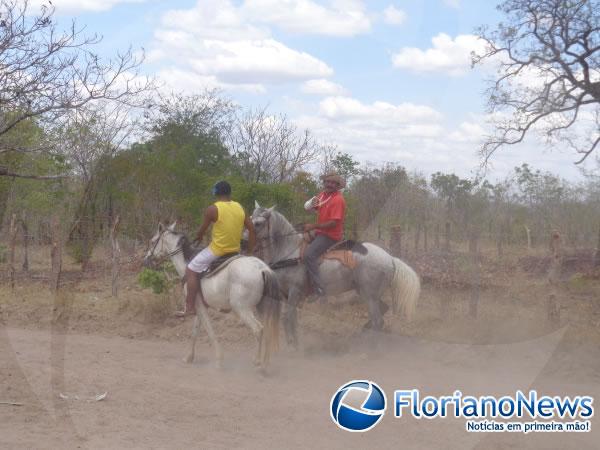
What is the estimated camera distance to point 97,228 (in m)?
16.7

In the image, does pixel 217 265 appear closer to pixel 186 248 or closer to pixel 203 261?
pixel 203 261

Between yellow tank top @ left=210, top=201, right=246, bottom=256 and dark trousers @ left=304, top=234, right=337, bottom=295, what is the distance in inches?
46.0

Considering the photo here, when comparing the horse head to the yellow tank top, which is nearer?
the yellow tank top

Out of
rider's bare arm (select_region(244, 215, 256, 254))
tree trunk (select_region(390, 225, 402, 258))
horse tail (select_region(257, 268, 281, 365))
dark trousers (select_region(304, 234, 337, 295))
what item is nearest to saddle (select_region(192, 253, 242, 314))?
rider's bare arm (select_region(244, 215, 256, 254))

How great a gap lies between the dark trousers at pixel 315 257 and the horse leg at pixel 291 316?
32 cm

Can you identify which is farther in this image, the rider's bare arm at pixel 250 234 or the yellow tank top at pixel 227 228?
the rider's bare arm at pixel 250 234

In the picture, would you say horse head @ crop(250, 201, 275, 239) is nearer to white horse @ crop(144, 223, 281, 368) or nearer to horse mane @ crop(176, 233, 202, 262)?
horse mane @ crop(176, 233, 202, 262)

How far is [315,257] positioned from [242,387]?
230cm

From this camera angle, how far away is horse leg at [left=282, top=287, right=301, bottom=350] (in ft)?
31.5

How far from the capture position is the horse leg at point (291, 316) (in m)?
9.60

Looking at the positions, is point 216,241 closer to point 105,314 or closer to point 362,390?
point 362,390

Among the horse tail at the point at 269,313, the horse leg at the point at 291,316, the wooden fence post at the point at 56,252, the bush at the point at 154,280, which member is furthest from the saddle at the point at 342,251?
the wooden fence post at the point at 56,252

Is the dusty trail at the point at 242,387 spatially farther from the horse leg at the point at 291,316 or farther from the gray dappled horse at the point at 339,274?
the gray dappled horse at the point at 339,274

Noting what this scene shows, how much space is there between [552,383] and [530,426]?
1749mm
